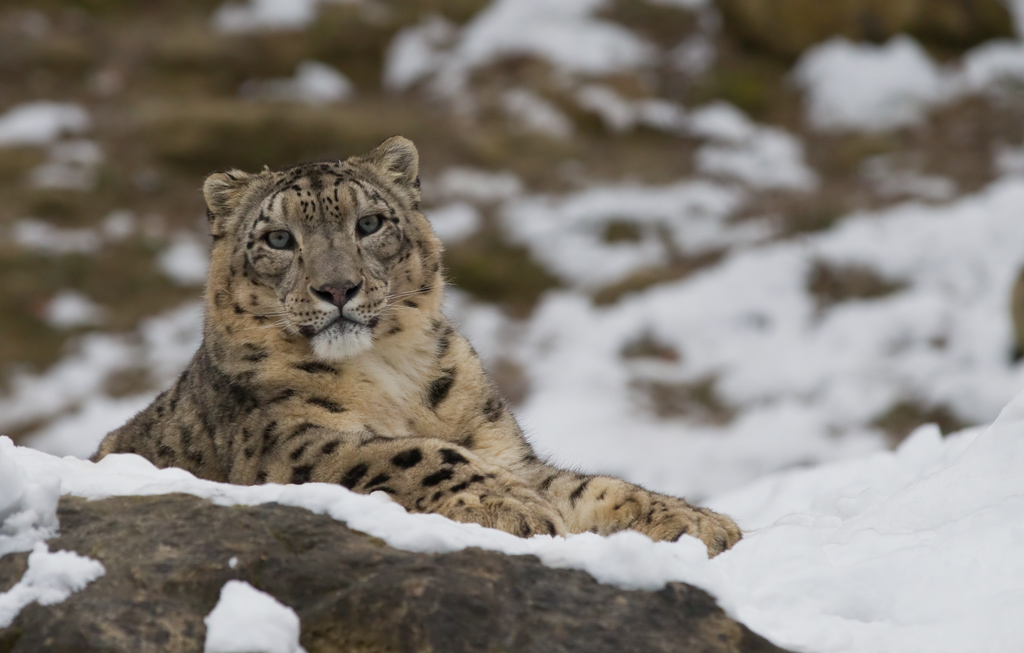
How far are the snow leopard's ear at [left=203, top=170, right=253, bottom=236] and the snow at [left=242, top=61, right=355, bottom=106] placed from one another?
10771 mm

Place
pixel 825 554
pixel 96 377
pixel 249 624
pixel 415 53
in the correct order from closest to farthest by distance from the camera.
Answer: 1. pixel 249 624
2. pixel 825 554
3. pixel 96 377
4. pixel 415 53

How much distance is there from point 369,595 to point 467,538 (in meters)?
0.43

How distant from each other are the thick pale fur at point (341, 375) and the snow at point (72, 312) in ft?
26.3

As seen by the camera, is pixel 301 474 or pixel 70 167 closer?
pixel 301 474

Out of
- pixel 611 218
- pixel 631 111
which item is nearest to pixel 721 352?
pixel 611 218

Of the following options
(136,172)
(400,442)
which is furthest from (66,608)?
(136,172)

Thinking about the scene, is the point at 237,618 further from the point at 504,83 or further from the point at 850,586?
the point at 504,83

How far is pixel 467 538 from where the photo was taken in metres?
3.78

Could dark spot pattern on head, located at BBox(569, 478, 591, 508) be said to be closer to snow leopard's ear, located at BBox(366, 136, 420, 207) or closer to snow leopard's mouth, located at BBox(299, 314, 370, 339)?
snow leopard's mouth, located at BBox(299, 314, 370, 339)

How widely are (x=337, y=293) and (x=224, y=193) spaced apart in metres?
1.12

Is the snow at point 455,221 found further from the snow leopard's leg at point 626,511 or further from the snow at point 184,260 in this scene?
the snow leopard's leg at point 626,511

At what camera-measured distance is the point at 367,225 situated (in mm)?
5613

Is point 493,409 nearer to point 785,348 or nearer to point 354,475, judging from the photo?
point 354,475

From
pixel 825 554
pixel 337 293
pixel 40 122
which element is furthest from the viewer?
pixel 40 122
